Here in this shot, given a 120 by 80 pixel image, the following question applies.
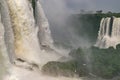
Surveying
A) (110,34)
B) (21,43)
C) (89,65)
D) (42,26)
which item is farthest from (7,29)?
(110,34)

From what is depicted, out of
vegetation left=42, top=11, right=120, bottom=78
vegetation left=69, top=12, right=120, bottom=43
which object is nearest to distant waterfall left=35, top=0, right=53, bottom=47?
vegetation left=42, top=11, right=120, bottom=78

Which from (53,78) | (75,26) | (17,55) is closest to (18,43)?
(17,55)

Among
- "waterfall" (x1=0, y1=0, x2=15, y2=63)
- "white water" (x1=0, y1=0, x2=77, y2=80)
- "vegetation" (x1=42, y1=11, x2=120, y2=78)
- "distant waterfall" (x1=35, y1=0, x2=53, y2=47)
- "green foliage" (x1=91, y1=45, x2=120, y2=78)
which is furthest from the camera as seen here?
"distant waterfall" (x1=35, y1=0, x2=53, y2=47)

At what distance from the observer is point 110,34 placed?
32250 millimetres

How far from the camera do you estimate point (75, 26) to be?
36.1 meters

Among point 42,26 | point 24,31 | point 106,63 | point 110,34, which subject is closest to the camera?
point 24,31

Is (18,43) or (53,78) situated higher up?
(18,43)

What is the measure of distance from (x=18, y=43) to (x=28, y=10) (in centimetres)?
166

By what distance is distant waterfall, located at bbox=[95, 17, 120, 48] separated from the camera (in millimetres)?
31797

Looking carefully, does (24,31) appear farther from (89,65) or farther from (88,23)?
(88,23)

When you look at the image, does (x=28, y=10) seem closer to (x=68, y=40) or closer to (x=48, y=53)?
(x=48, y=53)

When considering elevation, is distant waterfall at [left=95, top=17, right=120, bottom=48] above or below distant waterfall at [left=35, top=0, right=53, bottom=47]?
below

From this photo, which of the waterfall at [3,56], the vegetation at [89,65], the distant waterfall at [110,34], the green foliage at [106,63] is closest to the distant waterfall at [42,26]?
the vegetation at [89,65]

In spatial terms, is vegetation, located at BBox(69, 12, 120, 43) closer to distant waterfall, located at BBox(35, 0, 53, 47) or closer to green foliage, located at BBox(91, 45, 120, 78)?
green foliage, located at BBox(91, 45, 120, 78)
